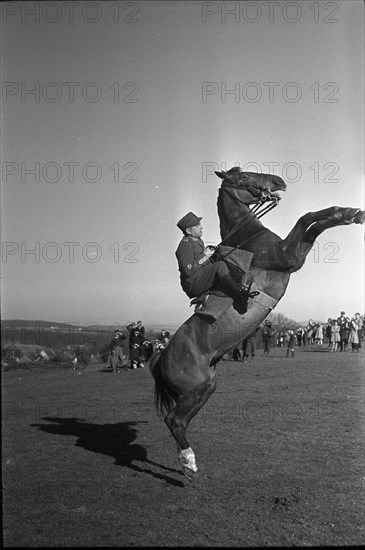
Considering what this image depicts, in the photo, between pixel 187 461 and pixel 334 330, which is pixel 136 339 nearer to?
pixel 187 461

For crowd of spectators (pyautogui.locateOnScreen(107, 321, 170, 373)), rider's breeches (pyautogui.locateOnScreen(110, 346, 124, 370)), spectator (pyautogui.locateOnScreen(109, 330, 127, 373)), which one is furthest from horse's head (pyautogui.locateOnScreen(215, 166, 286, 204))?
rider's breeches (pyautogui.locateOnScreen(110, 346, 124, 370))

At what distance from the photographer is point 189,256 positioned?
8.27 ft

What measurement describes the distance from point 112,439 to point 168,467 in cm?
82

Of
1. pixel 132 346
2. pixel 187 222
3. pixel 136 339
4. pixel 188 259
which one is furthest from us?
pixel 132 346

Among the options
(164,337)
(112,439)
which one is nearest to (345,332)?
(164,337)

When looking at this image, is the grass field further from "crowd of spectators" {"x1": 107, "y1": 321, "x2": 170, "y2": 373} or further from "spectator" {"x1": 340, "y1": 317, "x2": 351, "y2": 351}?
"spectator" {"x1": 340, "y1": 317, "x2": 351, "y2": 351}

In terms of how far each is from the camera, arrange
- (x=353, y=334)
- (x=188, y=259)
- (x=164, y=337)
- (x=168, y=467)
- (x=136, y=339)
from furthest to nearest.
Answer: (x=353, y=334) → (x=136, y=339) → (x=164, y=337) → (x=168, y=467) → (x=188, y=259)

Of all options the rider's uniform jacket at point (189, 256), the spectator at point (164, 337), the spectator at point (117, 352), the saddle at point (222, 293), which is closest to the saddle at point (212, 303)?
the saddle at point (222, 293)

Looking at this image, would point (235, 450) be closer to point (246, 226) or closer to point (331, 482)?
point (331, 482)

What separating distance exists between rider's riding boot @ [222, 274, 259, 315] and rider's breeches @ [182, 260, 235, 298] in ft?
0.10

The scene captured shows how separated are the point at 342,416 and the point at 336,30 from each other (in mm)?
3036

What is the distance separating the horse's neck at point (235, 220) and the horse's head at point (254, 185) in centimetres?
5

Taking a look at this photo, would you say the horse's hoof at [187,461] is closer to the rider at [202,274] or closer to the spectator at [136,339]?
the rider at [202,274]

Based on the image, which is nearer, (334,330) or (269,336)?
(334,330)
